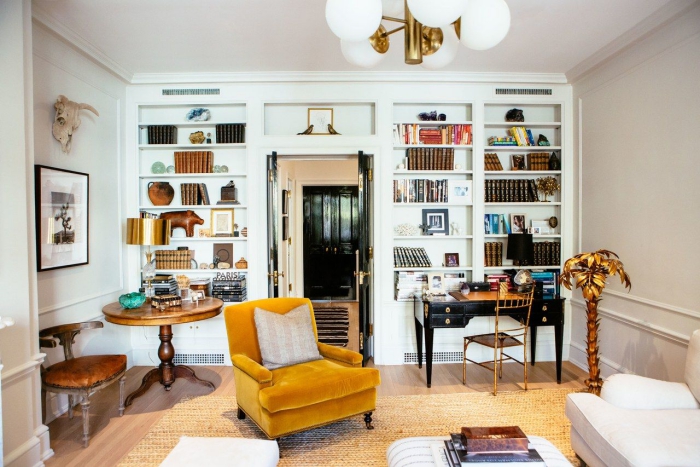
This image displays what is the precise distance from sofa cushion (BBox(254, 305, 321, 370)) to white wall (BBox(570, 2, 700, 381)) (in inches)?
104

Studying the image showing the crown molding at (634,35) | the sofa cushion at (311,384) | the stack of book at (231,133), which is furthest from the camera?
the stack of book at (231,133)

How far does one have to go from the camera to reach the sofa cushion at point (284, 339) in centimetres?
291

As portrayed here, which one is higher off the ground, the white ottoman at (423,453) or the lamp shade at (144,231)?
the lamp shade at (144,231)

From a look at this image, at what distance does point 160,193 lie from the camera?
14.0 feet

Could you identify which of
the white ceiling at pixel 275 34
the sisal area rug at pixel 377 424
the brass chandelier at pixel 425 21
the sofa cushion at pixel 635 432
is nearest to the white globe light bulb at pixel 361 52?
Answer: the brass chandelier at pixel 425 21

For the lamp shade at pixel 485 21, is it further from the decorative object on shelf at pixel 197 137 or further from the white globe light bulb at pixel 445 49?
the decorative object on shelf at pixel 197 137

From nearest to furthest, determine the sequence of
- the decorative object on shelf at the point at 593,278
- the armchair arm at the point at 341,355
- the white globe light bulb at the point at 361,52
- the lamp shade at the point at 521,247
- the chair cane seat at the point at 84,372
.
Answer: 1. the white globe light bulb at the point at 361,52
2. the chair cane seat at the point at 84,372
3. the armchair arm at the point at 341,355
4. the decorative object on shelf at the point at 593,278
5. the lamp shade at the point at 521,247

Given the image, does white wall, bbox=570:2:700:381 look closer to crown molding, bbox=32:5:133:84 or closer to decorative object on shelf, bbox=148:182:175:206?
decorative object on shelf, bbox=148:182:175:206

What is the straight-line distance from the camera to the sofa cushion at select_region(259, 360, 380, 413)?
8.07 feet

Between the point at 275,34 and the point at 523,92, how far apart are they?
2613 millimetres

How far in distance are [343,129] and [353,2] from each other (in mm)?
2894

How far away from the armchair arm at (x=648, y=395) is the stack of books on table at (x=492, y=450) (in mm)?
891

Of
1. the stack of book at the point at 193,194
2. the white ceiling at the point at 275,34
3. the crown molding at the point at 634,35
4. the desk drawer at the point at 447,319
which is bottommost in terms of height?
the desk drawer at the point at 447,319

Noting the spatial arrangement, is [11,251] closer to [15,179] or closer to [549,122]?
[15,179]
